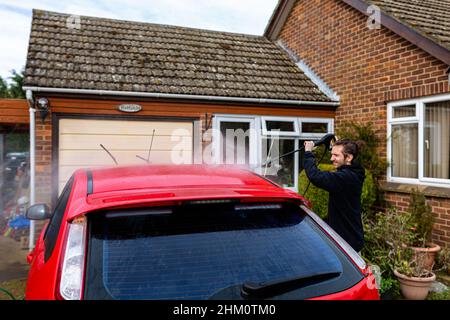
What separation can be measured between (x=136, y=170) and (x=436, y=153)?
5.59 meters

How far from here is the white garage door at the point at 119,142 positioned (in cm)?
677

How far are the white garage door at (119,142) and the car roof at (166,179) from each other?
449 centimetres

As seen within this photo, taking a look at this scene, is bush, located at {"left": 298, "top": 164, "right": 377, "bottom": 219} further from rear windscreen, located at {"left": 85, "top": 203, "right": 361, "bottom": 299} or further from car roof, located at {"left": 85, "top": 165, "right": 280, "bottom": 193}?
rear windscreen, located at {"left": 85, "top": 203, "right": 361, "bottom": 299}

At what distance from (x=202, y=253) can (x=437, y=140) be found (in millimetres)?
5951

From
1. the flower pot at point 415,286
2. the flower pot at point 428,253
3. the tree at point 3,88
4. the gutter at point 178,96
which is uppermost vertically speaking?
the tree at point 3,88

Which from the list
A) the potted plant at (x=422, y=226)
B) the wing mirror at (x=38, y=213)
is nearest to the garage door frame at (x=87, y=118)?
the wing mirror at (x=38, y=213)

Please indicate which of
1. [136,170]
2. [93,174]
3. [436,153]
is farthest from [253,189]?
[436,153]

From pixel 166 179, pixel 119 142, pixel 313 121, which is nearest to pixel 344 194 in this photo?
pixel 166 179

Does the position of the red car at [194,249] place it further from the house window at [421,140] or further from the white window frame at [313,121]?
the white window frame at [313,121]

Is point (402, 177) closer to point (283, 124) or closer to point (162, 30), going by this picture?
point (283, 124)

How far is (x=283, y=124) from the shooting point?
8141mm

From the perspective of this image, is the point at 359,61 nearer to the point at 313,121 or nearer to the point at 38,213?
the point at 313,121

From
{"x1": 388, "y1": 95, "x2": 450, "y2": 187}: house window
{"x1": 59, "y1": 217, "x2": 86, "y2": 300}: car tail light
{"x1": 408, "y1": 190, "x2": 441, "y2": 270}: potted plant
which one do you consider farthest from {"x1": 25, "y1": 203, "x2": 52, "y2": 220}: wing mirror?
{"x1": 388, "y1": 95, "x2": 450, "y2": 187}: house window

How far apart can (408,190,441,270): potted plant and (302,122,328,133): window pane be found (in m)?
2.85
